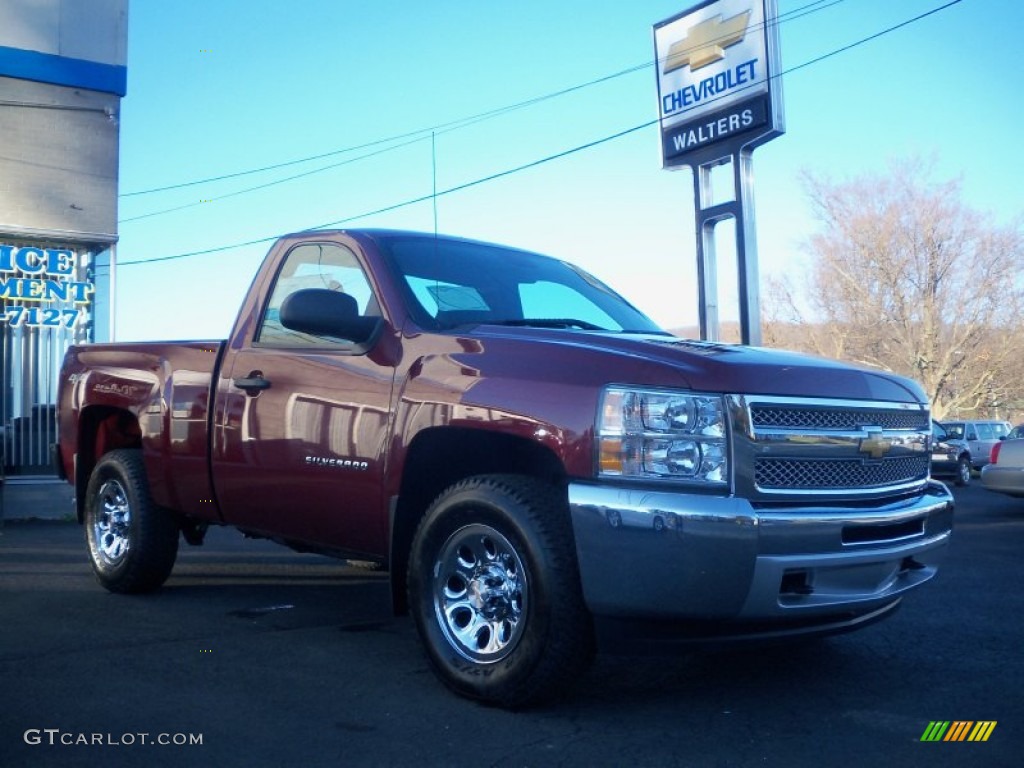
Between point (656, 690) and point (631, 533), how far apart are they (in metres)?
1.10

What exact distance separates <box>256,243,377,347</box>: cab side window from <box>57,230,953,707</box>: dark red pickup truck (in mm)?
15

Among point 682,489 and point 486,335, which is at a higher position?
point 486,335

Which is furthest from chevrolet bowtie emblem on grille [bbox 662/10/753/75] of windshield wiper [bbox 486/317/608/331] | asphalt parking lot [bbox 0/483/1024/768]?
windshield wiper [bbox 486/317/608/331]

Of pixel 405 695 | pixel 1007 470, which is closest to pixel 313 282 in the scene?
pixel 405 695

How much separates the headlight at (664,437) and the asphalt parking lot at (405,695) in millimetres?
880

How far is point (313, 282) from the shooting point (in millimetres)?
5512

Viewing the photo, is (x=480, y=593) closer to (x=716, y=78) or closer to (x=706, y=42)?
(x=716, y=78)

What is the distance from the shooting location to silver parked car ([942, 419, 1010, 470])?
81.1 ft

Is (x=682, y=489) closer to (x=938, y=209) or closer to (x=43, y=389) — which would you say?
(x=43, y=389)

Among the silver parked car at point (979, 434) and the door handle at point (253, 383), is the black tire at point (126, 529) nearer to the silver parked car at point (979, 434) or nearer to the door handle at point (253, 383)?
the door handle at point (253, 383)

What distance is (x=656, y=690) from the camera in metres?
4.41

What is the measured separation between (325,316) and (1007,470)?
34.4ft

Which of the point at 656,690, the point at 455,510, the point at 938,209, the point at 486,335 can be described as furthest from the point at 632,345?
the point at 938,209

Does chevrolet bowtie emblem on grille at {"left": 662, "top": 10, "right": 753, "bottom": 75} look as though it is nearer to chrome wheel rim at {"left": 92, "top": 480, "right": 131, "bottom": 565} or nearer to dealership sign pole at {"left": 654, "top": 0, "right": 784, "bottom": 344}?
dealership sign pole at {"left": 654, "top": 0, "right": 784, "bottom": 344}
